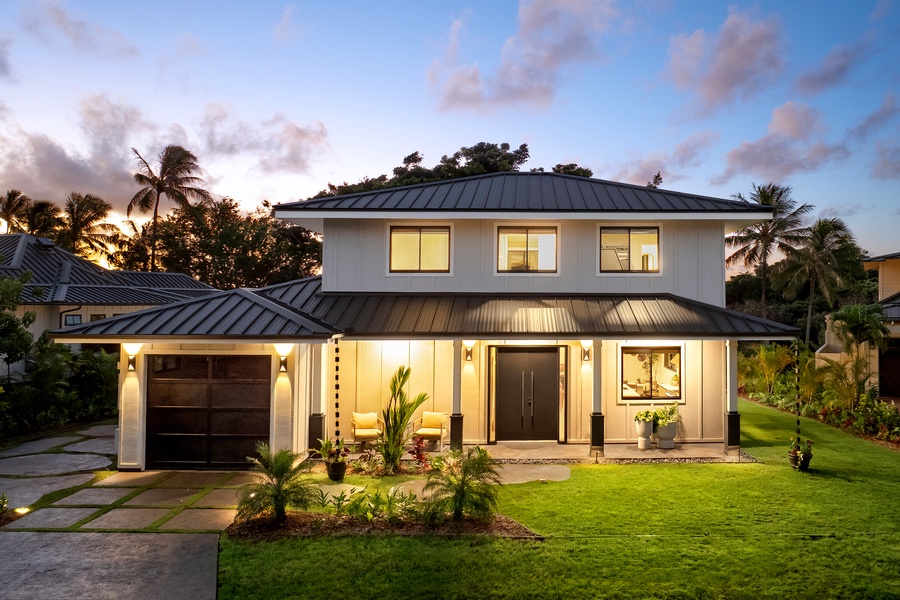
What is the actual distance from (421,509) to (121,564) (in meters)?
3.77

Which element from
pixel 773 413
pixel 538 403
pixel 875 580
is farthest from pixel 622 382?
pixel 773 413

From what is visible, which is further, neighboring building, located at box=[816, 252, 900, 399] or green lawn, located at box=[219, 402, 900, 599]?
neighboring building, located at box=[816, 252, 900, 399]

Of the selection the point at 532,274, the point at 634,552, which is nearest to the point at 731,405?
the point at 532,274

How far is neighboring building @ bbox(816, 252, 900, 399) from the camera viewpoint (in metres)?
19.5

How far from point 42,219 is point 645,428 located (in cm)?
4612

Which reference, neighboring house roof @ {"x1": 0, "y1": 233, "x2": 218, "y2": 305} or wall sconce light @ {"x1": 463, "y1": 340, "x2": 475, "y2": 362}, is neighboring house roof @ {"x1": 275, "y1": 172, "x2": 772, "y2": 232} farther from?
neighboring house roof @ {"x1": 0, "y1": 233, "x2": 218, "y2": 305}

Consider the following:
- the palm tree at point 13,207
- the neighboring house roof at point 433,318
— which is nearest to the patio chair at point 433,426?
the neighboring house roof at point 433,318

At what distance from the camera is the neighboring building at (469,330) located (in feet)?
34.0

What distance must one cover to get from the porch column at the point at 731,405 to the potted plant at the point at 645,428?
1524 mm

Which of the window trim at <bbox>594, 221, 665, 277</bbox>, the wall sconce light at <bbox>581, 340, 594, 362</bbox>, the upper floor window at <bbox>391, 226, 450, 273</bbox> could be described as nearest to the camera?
the wall sconce light at <bbox>581, 340, 594, 362</bbox>

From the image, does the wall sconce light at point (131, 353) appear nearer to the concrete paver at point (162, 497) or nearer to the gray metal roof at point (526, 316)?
the concrete paver at point (162, 497)

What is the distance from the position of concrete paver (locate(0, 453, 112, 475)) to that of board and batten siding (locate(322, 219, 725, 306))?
20.1ft

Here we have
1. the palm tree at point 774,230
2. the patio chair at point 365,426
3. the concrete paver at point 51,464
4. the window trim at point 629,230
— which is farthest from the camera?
the palm tree at point 774,230

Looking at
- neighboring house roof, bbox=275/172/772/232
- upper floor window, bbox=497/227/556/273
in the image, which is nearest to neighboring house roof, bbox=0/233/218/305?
neighboring house roof, bbox=275/172/772/232
